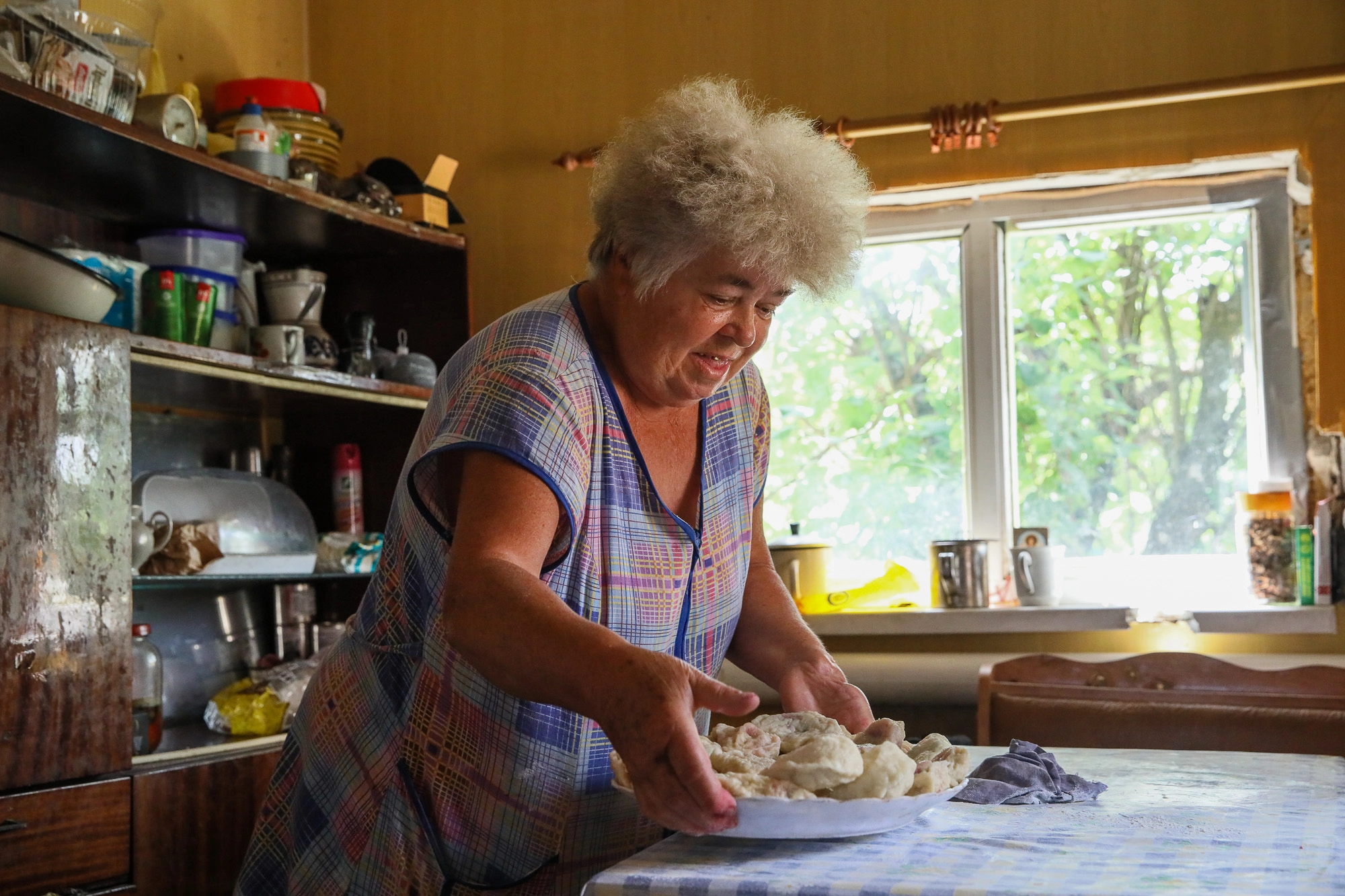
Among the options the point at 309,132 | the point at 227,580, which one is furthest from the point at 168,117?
the point at 227,580

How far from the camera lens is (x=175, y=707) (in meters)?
2.46

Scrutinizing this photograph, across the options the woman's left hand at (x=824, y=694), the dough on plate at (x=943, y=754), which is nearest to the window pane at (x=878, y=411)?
the woman's left hand at (x=824, y=694)

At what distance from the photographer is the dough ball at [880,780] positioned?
0.95 meters

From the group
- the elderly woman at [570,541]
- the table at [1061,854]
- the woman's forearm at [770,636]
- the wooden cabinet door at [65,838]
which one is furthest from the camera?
the wooden cabinet door at [65,838]

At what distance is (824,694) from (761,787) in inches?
15.2

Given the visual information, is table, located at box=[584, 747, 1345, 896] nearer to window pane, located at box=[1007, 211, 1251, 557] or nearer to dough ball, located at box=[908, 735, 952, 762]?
dough ball, located at box=[908, 735, 952, 762]

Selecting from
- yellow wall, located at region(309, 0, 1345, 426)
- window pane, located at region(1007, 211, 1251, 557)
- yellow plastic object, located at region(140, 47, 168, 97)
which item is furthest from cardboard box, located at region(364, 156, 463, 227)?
window pane, located at region(1007, 211, 1251, 557)

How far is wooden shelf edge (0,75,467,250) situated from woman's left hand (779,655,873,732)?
4.62 ft

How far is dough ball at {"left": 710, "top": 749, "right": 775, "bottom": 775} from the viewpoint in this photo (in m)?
0.98

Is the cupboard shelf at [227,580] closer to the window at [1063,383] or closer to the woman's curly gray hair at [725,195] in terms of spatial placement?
the woman's curly gray hair at [725,195]

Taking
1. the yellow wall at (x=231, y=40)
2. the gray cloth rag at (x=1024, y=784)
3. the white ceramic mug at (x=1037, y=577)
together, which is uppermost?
the yellow wall at (x=231, y=40)

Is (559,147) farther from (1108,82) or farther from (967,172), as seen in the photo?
(1108,82)

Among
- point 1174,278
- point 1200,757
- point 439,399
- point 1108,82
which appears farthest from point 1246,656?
point 439,399

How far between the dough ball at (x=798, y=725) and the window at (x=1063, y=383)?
5.17 ft
